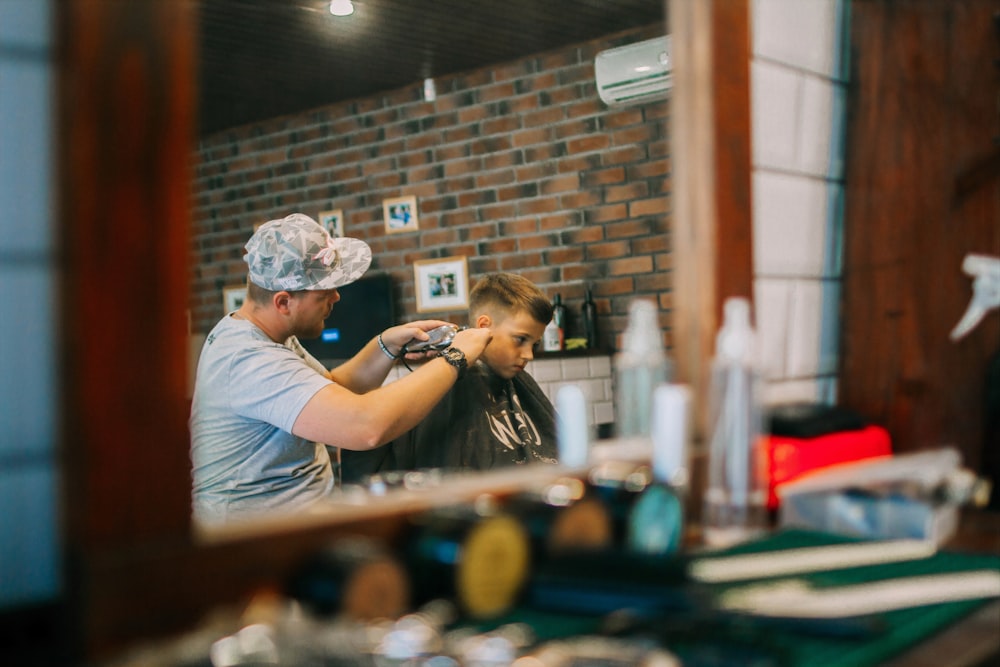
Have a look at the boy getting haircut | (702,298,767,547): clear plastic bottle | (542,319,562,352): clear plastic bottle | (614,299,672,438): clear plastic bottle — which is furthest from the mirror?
(702,298,767,547): clear plastic bottle

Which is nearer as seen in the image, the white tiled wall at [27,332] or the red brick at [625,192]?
the white tiled wall at [27,332]

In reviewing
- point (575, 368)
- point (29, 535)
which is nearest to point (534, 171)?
point (575, 368)

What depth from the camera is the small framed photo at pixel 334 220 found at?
575 cm

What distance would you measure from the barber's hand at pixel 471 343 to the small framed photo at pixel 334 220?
324 centimetres

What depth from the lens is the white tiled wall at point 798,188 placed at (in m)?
1.70

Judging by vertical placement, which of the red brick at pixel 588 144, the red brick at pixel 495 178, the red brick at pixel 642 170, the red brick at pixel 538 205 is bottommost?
the red brick at pixel 538 205

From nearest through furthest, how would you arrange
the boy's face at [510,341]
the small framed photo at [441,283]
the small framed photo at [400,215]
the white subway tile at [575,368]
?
the boy's face at [510,341] < the white subway tile at [575,368] < the small framed photo at [441,283] < the small framed photo at [400,215]

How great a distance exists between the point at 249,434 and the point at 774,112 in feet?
4.09

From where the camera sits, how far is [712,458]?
1.47 metres

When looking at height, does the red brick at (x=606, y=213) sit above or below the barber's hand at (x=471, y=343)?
above

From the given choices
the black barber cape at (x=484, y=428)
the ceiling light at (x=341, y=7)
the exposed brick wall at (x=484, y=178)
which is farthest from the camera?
the exposed brick wall at (x=484, y=178)

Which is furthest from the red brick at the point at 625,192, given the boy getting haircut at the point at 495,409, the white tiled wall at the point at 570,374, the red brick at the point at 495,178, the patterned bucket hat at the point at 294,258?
the patterned bucket hat at the point at 294,258

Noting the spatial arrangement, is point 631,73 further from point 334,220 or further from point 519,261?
point 334,220

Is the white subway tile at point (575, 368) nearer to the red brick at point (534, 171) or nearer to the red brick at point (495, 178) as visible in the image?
the red brick at point (534, 171)
